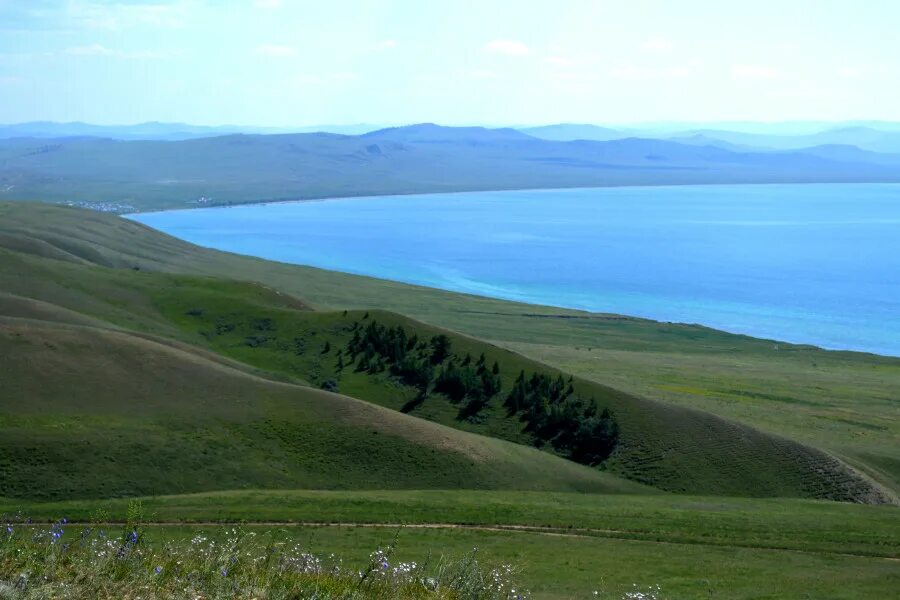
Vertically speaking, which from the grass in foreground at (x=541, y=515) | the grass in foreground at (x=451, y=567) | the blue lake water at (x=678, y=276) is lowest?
the grass in foreground at (x=541, y=515)

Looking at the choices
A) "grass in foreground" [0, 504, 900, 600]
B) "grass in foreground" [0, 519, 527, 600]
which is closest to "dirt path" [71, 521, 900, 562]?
"grass in foreground" [0, 504, 900, 600]

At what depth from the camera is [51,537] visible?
1197 cm

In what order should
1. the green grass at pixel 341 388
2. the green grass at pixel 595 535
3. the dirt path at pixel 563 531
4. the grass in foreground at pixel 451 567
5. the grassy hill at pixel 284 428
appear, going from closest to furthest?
the grass in foreground at pixel 451 567
the green grass at pixel 595 535
the dirt path at pixel 563 531
the grassy hill at pixel 284 428
the green grass at pixel 341 388

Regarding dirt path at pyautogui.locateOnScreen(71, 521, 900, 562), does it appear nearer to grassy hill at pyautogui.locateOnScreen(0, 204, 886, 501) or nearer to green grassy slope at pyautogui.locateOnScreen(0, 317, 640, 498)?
green grassy slope at pyautogui.locateOnScreen(0, 317, 640, 498)

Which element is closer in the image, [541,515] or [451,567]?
[451,567]

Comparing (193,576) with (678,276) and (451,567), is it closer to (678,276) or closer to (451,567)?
(451,567)

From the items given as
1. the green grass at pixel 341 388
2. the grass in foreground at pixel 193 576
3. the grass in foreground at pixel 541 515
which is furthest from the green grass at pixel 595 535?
the grass in foreground at pixel 193 576

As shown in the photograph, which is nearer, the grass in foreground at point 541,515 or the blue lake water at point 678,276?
the grass in foreground at point 541,515

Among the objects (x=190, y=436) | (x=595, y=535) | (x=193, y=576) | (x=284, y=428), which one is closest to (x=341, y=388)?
(x=284, y=428)

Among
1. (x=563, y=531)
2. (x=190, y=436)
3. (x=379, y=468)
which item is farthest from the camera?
(x=379, y=468)

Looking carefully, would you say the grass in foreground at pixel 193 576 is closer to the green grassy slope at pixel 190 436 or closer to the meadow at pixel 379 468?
the meadow at pixel 379 468

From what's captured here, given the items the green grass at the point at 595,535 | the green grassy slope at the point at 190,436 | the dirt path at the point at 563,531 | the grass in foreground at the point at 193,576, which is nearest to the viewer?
the grass in foreground at the point at 193,576

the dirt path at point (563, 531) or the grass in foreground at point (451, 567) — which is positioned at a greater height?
the grass in foreground at point (451, 567)

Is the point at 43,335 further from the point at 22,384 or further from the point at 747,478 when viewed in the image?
the point at 747,478
